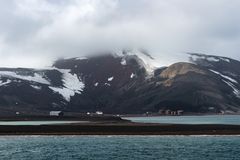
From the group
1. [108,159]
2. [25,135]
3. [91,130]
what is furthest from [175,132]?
[108,159]

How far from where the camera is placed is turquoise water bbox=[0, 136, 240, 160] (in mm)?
75750

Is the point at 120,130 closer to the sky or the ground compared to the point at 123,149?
closer to the sky

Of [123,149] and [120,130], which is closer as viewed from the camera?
[123,149]

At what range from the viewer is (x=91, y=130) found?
128 m

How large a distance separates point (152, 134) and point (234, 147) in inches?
1389

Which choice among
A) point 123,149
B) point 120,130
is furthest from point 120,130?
point 123,149

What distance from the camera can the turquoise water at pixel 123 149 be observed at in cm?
7575

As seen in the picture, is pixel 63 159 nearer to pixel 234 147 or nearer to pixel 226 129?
pixel 234 147

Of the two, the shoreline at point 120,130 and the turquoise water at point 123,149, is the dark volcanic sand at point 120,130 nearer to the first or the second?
the shoreline at point 120,130

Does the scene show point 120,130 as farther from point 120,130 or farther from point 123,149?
point 123,149

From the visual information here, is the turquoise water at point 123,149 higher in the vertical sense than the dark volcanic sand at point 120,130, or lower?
lower

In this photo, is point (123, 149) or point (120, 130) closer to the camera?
point (123, 149)

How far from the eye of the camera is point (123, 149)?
8581 centimetres

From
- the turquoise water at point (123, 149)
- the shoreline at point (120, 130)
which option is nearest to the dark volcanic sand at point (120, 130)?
the shoreline at point (120, 130)
